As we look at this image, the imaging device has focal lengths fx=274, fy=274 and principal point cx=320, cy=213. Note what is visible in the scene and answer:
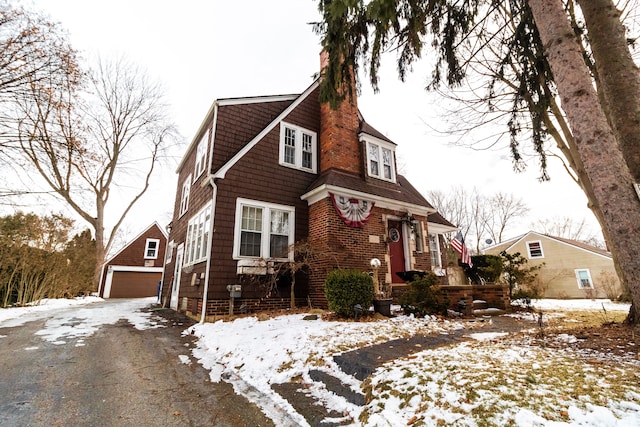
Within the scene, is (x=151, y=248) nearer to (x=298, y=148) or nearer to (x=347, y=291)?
(x=298, y=148)

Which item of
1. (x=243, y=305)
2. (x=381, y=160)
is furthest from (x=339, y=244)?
(x=381, y=160)

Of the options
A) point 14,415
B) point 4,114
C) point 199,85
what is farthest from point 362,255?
point 199,85

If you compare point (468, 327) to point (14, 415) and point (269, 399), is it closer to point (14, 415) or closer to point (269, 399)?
point (269, 399)

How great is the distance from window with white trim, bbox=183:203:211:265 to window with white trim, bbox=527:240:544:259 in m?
25.2

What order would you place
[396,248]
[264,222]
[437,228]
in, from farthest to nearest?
[437,228] → [396,248] → [264,222]

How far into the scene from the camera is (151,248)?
22969mm

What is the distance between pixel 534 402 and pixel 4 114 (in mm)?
10898

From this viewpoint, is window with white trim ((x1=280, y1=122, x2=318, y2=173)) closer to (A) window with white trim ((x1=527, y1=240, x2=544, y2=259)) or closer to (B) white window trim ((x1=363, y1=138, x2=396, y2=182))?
(B) white window trim ((x1=363, y1=138, x2=396, y2=182))

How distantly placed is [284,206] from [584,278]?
23591 mm

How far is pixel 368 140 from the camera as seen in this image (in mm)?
10555

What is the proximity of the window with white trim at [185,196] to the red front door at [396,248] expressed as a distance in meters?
8.19

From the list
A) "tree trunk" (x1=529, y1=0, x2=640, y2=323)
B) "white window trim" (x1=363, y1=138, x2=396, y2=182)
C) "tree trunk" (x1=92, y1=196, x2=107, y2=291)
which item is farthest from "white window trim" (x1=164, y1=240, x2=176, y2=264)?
"tree trunk" (x1=529, y1=0, x2=640, y2=323)

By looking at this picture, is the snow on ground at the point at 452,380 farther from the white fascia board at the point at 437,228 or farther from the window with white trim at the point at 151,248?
the window with white trim at the point at 151,248

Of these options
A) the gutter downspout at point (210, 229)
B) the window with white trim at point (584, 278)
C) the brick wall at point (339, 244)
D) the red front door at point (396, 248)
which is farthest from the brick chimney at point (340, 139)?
the window with white trim at point (584, 278)
